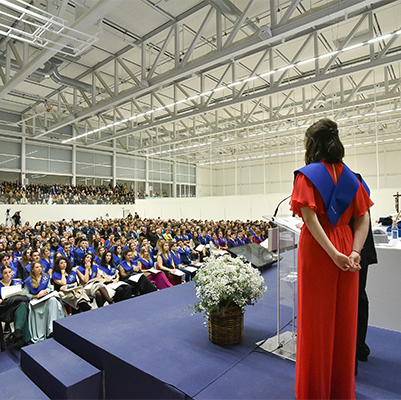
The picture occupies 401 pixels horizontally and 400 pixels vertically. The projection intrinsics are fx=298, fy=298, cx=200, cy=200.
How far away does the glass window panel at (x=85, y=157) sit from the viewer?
990 inches

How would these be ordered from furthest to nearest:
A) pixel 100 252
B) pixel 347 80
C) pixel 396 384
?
1. pixel 347 80
2. pixel 100 252
3. pixel 396 384

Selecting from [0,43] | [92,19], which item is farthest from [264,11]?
[0,43]

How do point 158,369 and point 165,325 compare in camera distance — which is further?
point 165,325

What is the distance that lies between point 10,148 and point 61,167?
3.74 m

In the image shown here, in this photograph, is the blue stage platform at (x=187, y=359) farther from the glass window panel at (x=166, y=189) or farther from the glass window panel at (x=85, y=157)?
the glass window panel at (x=166, y=189)

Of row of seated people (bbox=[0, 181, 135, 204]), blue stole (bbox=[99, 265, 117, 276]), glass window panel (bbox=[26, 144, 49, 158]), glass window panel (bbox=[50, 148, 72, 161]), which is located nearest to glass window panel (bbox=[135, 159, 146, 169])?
row of seated people (bbox=[0, 181, 135, 204])

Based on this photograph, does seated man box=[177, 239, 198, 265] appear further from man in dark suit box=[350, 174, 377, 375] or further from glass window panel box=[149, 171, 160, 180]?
glass window panel box=[149, 171, 160, 180]

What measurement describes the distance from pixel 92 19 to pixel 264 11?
5.72 metres

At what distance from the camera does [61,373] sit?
2.70m

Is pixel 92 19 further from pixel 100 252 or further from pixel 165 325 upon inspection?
pixel 165 325

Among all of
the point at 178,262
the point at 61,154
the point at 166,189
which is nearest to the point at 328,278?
the point at 178,262

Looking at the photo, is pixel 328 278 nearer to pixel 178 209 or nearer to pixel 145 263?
pixel 145 263

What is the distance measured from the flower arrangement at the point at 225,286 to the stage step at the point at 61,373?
3.86 ft

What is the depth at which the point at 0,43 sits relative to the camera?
11195 millimetres
